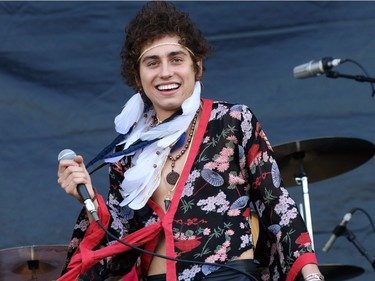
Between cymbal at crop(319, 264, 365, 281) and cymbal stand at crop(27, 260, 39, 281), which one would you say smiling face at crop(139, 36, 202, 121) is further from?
cymbal at crop(319, 264, 365, 281)

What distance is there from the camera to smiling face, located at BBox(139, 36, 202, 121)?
130 inches

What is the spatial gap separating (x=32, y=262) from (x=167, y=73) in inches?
46.5

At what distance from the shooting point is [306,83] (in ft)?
16.6

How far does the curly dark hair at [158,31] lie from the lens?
11.0 ft

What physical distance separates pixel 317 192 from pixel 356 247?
0.40 m

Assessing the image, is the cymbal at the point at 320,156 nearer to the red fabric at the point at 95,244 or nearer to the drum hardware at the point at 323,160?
the drum hardware at the point at 323,160

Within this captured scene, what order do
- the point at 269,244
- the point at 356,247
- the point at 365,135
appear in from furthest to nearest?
the point at 365,135
the point at 356,247
the point at 269,244

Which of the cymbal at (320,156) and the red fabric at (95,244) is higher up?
the cymbal at (320,156)

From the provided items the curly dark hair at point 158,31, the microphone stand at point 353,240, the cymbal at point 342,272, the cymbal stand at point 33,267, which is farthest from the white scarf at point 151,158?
the microphone stand at point 353,240

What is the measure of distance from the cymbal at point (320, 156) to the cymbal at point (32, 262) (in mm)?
999

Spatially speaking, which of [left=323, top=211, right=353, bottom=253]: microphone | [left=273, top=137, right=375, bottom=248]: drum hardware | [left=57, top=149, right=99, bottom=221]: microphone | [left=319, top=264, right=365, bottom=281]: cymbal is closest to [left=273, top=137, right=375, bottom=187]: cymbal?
[left=273, top=137, right=375, bottom=248]: drum hardware

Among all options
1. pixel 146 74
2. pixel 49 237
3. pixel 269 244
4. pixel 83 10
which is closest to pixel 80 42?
pixel 83 10

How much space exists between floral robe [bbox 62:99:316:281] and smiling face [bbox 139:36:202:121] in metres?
0.11

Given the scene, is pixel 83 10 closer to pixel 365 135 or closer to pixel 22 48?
pixel 22 48
